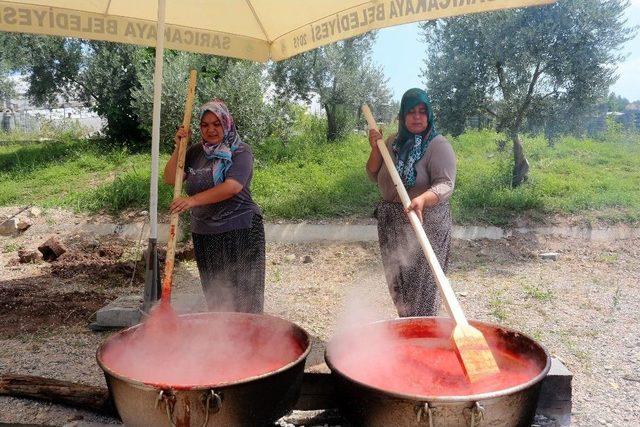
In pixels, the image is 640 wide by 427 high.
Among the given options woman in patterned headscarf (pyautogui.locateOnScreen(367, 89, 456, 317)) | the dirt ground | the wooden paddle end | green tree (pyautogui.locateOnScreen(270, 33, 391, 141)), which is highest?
green tree (pyautogui.locateOnScreen(270, 33, 391, 141))

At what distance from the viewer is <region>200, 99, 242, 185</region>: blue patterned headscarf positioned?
347cm

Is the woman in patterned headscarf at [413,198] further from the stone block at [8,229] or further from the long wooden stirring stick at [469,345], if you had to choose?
the stone block at [8,229]

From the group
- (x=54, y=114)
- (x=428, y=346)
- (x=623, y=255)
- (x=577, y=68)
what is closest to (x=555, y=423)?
(x=428, y=346)

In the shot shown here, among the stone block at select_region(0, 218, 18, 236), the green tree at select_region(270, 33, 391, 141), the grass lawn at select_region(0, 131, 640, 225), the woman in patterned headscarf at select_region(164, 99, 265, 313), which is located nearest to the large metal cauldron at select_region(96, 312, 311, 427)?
the woman in patterned headscarf at select_region(164, 99, 265, 313)

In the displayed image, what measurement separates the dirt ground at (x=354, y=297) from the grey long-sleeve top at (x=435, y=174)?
1.30 meters

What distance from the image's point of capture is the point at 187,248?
7312 mm

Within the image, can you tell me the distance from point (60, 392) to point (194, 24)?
2847mm

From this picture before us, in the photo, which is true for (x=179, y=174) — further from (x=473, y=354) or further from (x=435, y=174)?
(x=473, y=354)

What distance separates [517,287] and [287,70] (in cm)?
878

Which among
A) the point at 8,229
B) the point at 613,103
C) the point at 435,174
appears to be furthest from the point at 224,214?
the point at 613,103

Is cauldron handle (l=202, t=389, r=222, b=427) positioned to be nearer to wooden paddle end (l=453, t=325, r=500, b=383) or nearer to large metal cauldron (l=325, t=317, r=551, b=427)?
large metal cauldron (l=325, t=317, r=551, b=427)

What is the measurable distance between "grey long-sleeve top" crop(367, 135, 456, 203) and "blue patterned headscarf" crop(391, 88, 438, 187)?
0.03m

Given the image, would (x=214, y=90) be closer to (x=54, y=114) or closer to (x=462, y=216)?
(x=462, y=216)

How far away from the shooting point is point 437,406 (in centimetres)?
197
